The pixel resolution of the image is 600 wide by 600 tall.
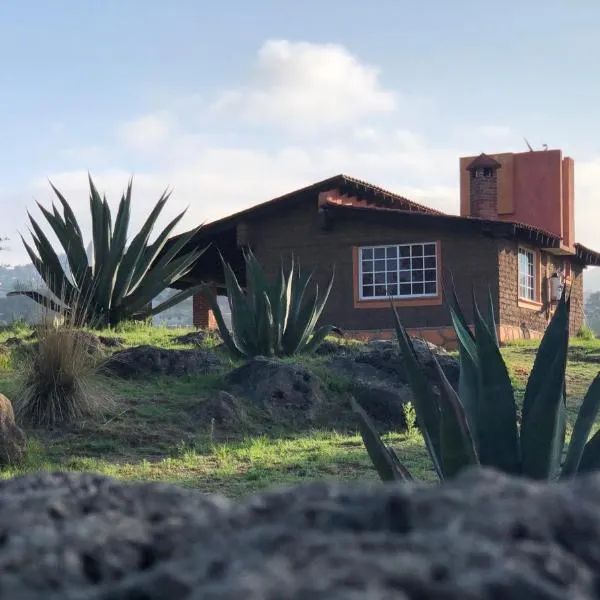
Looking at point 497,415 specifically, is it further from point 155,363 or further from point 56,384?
point 155,363

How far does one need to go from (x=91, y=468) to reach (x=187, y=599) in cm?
560

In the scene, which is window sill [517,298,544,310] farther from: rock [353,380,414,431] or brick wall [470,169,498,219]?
rock [353,380,414,431]

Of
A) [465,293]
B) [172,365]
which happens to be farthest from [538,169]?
[172,365]

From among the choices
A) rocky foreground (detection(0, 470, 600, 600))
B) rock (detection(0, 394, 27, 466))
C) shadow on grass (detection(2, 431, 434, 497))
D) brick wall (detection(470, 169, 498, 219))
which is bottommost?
shadow on grass (detection(2, 431, 434, 497))

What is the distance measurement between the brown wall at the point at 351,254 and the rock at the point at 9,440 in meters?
12.6

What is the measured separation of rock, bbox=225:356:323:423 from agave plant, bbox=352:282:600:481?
4.40 metres

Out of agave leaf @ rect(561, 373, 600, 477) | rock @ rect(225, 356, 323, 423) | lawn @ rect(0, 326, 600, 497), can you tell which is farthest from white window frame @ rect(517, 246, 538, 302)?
agave leaf @ rect(561, 373, 600, 477)

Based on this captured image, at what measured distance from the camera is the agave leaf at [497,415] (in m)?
3.46

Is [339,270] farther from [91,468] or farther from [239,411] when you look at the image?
[91,468]

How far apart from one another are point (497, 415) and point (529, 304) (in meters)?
17.8

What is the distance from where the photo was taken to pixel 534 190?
23.2 metres

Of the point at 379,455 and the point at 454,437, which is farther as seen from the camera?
the point at 379,455

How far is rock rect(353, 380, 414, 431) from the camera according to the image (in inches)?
323

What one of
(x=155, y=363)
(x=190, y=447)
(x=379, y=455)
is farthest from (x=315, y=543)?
(x=155, y=363)
